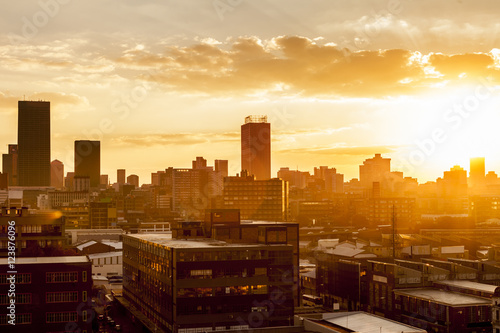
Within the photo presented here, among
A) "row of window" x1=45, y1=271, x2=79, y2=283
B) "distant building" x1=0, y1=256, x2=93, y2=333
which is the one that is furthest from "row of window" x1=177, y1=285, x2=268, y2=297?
"row of window" x1=45, y1=271, x2=79, y2=283

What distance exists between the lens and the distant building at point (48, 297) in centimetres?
5241

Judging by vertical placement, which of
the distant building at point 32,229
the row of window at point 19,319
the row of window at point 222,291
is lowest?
the row of window at point 19,319

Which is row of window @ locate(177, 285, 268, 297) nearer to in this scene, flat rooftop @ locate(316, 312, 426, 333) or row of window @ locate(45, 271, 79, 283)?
flat rooftop @ locate(316, 312, 426, 333)

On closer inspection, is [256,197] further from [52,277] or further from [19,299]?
[19,299]

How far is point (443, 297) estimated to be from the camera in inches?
2734

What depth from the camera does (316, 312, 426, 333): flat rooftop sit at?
55.2m

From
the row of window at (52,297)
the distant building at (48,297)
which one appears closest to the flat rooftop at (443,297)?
the distant building at (48,297)

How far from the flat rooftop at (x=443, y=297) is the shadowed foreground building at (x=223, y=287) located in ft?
52.5

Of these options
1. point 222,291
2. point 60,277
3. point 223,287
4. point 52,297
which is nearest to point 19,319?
point 52,297

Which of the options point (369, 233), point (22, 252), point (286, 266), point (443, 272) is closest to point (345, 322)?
point (286, 266)

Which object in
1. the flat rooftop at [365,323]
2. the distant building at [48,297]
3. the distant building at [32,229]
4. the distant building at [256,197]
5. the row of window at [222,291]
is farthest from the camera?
the distant building at [256,197]

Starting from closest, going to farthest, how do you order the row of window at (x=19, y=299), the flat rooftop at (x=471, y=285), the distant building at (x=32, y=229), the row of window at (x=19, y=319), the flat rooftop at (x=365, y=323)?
the row of window at (x=19, y=319) → the row of window at (x=19, y=299) → the flat rooftop at (x=365, y=323) → the flat rooftop at (x=471, y=285) → the distant building at (x=32, y=229)

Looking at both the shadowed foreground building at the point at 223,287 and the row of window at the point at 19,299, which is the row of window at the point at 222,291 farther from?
the row of window at the point at 19,299

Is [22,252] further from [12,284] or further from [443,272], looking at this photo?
[443,272]
